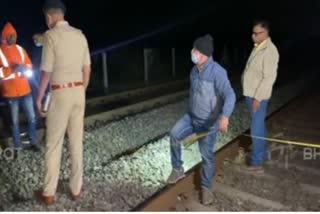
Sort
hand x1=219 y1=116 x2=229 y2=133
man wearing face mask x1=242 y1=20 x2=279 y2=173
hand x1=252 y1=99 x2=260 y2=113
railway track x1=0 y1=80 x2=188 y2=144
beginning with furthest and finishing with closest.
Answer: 1. railway track x1=0 y1=80 x2=188 y2=144
2. hand x1=252 y1=99 x2=260 y2=113
3. man wearing face mask x1=242 y1=20 x2=279 y2=173
4. hand x1=219 y1=116 x2=229 y2=133

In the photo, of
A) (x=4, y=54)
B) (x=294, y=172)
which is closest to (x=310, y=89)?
(x=294, y=172)

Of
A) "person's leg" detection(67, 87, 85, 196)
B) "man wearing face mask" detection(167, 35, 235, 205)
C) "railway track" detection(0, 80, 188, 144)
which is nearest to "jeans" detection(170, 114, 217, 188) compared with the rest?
"man wearing face mask" detection(167, 35, 235, 205)

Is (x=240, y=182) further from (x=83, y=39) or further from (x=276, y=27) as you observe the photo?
(x=276, y=27)

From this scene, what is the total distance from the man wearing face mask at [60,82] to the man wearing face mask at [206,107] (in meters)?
1.17

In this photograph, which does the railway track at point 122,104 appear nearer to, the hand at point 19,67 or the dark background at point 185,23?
the hand at point 19,67

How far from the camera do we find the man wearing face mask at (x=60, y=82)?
404 centimetres

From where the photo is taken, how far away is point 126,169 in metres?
5.56

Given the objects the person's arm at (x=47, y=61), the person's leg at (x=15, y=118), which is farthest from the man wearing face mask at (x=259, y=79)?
the person's leg at (x=15, y=118)

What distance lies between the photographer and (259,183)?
511 centimetres

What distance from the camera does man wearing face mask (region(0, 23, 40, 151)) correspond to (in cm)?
606

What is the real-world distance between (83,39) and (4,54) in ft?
7.81

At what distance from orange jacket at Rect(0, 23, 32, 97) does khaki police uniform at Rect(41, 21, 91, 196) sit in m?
2.20

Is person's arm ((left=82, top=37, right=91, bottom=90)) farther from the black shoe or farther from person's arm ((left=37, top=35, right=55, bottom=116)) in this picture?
the black shoe

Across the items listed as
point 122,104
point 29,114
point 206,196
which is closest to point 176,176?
point 206,196
